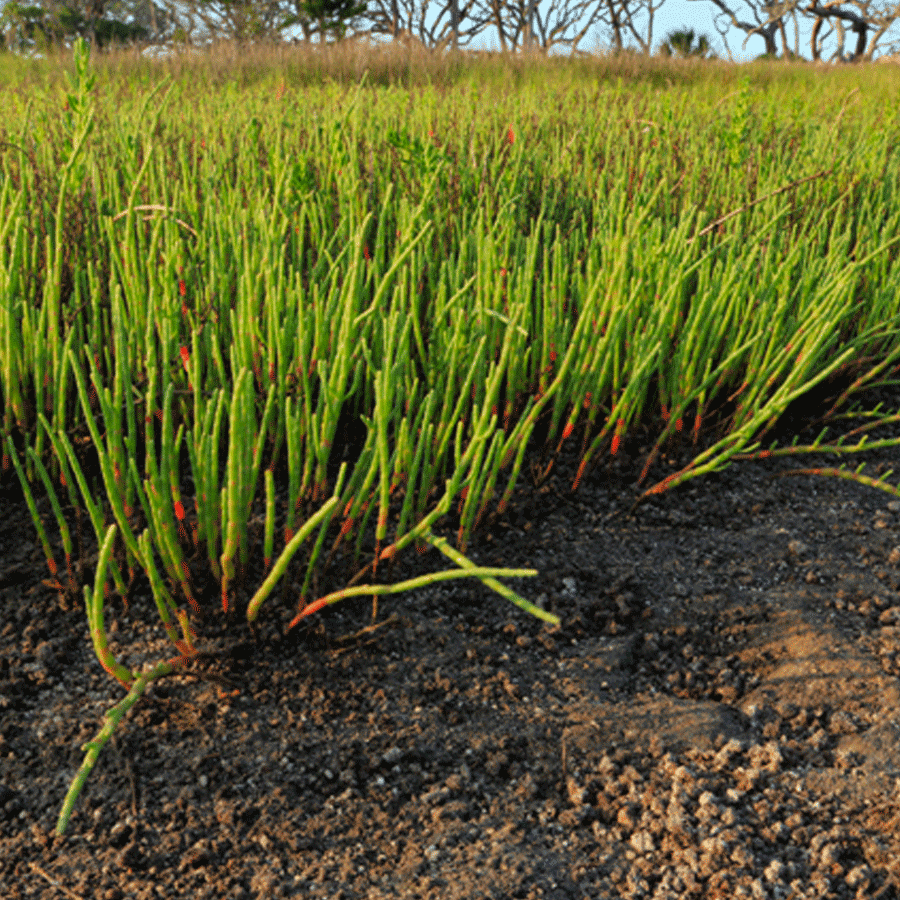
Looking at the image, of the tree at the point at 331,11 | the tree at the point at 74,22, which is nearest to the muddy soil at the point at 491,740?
the tree at the point at 331,11

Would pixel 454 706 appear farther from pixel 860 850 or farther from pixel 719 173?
pixel 719 173

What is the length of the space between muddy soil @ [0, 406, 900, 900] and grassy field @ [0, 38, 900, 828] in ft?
0.26

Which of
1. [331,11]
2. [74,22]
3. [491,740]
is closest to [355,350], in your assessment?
[491,740]

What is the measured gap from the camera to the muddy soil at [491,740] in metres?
0.79

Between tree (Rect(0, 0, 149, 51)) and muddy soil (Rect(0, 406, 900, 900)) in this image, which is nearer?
muddy soil (Rect(0, 406, 900, 900))

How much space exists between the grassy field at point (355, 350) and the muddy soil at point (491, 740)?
79 mm

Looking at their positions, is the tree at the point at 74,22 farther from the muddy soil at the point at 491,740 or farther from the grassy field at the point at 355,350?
the muddy soil at the point at 491,740

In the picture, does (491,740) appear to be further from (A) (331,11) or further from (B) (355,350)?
(A) (331,11)

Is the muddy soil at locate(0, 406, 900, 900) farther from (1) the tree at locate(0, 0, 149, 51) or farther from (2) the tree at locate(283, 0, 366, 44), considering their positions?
(1) the tree at locate(0, 0, 149, 51)

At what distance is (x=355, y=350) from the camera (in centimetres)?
108

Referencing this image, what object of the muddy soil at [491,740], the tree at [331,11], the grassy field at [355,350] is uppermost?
the tree at [331,11]

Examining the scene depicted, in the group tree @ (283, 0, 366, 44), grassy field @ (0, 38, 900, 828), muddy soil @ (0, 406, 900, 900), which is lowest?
muddy soil @ (0, 406, 900, 900)

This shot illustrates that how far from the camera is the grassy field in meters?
0.97

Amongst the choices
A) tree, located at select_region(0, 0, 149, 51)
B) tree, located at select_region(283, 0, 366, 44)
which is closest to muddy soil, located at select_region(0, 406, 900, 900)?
tree, located at select_region(283, 0, 366, 44)
